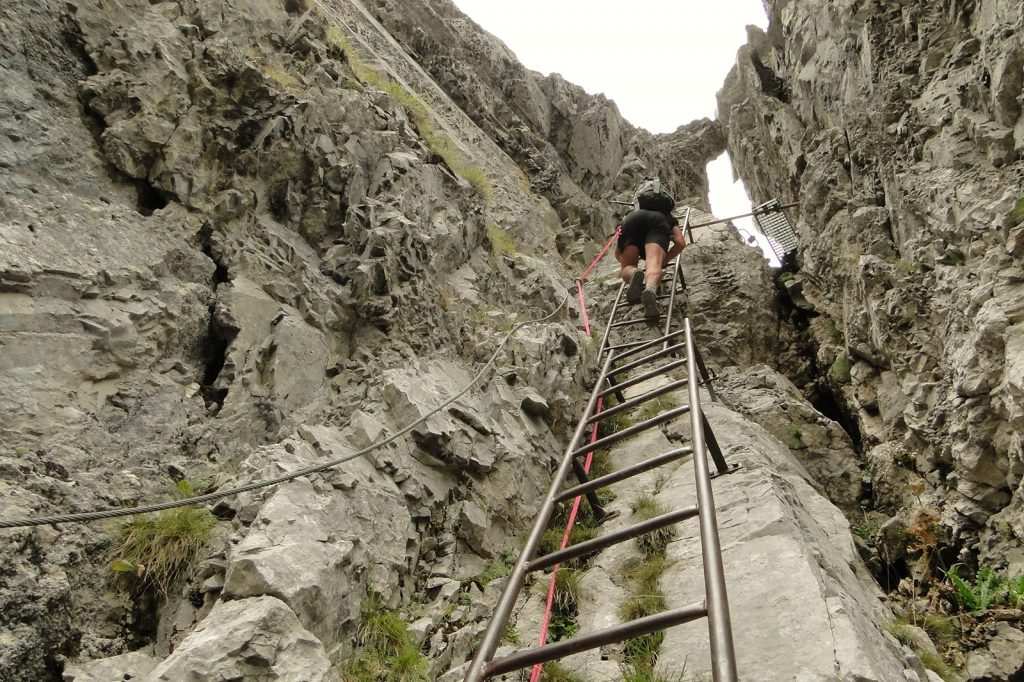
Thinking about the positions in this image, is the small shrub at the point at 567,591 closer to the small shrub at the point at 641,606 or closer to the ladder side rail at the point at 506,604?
the small shrub at the point at 641,606

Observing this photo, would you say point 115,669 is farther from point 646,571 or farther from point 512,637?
point 646,571

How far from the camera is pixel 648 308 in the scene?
282 inches

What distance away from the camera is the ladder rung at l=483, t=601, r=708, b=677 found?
194cm

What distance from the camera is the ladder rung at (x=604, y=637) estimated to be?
194cm

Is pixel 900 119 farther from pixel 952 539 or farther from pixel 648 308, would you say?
pixel 952 539

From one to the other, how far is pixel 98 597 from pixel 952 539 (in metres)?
7.07

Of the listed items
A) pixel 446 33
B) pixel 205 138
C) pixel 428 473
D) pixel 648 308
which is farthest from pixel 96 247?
pixel 446 33

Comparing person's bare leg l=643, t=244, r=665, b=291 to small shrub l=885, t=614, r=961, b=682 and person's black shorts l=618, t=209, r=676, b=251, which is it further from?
small shrub l=885, t=614, r=961, b=682

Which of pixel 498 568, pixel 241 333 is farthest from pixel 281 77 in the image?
pixel 498 568

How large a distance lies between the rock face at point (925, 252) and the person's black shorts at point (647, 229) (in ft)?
10.1

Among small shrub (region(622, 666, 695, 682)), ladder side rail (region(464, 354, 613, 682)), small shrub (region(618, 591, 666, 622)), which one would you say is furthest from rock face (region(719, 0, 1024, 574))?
ladder side rail (region(464, 354, 613, 682))

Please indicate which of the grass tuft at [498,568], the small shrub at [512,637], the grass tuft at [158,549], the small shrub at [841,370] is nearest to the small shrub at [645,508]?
the grass tuft at [498,568]

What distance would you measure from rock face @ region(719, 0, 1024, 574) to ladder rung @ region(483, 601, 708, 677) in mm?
4916

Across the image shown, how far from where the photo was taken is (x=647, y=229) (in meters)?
8.05
